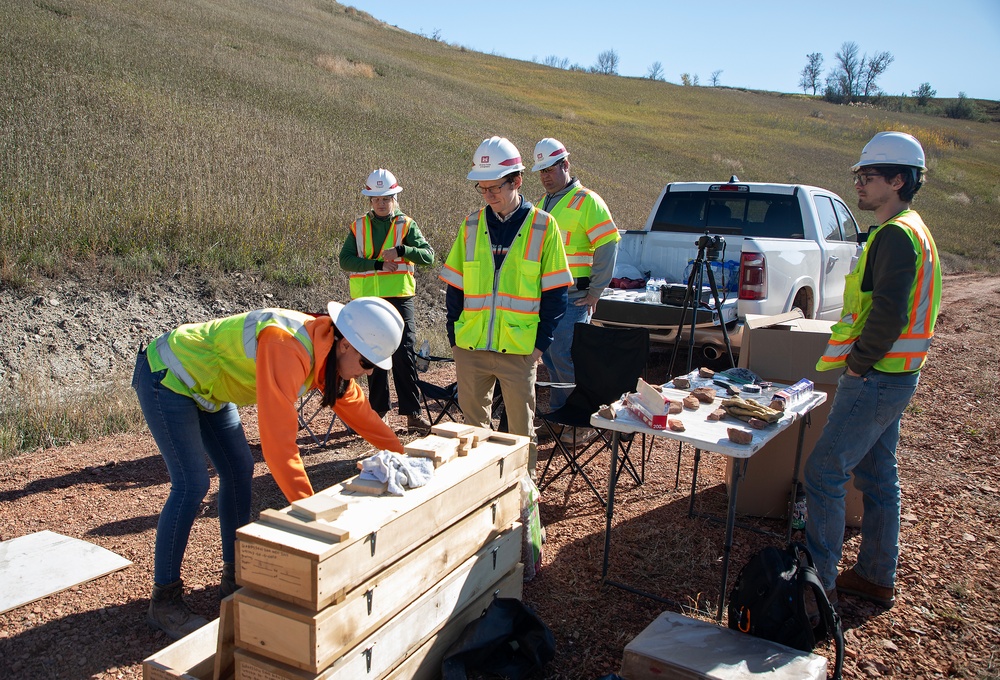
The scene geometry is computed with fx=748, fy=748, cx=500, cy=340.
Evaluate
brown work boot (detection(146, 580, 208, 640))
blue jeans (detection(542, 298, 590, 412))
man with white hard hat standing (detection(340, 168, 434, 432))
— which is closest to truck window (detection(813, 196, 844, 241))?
blue jeans (detection(542, 298, 590, 412))

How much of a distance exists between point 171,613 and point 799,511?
10.8ft

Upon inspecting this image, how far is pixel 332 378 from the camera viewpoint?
9.27ft

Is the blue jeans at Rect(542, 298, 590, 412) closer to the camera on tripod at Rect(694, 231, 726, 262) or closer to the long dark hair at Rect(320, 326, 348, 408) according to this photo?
the camera on tripod at Rect(694, 231, 726, 262)

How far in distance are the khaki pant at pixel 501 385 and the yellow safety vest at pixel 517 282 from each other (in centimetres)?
8

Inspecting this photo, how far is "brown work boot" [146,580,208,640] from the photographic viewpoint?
3.17 metres

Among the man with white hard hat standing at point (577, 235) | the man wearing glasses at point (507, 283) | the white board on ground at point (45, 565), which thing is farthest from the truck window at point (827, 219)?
the white board on ground at point (45, 565)

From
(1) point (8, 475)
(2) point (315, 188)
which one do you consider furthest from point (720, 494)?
(2) point (315, 188)

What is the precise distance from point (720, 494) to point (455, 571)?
2621 mm

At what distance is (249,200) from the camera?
1121 centimetres

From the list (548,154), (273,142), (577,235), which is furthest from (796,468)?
(273,142)

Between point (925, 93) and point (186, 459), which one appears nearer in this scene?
point (186, 459)

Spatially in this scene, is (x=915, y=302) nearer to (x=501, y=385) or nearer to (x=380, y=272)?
(x=501, y=385)

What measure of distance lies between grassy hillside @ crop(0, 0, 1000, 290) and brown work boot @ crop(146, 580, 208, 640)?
20.0 ft

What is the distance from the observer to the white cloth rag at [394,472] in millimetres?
2633
